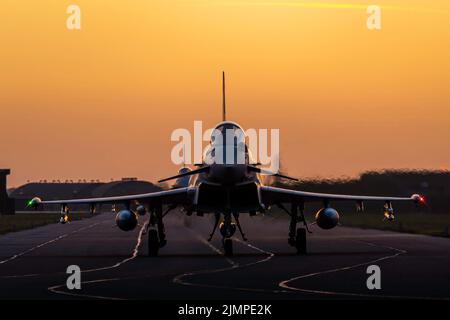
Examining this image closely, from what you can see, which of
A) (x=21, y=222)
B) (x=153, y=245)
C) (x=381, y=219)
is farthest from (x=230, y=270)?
(x=21, y=222)

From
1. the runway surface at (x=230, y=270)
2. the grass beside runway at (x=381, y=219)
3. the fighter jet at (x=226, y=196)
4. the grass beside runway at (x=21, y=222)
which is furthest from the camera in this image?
the grass beside runway at (x=21, y=222)

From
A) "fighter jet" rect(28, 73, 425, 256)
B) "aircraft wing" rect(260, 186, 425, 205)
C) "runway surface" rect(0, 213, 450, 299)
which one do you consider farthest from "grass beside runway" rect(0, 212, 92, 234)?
"aircraft wing" rect(260, 186, 425, 205)

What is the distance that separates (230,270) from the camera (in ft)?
89.7

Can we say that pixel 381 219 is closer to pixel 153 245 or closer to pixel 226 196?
pixel 153 245

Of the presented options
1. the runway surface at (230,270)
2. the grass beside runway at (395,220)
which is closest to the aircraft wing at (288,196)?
the runway surface at (230,270)

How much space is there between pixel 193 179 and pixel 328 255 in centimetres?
519

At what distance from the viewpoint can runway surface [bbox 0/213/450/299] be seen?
67.4 ft

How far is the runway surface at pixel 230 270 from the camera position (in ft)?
67.4

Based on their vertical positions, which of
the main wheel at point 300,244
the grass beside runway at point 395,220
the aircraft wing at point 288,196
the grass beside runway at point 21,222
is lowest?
the grass beside runway at point 21,222

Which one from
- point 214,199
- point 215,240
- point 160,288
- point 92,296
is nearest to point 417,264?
point 214,199

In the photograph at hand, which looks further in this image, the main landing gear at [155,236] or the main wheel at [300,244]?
the main wheel at [300,244]

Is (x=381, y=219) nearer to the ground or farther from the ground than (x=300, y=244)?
nearer to the ground

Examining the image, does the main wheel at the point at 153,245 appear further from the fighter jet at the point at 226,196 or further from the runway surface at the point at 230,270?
the runway surface at the point at 230,270
